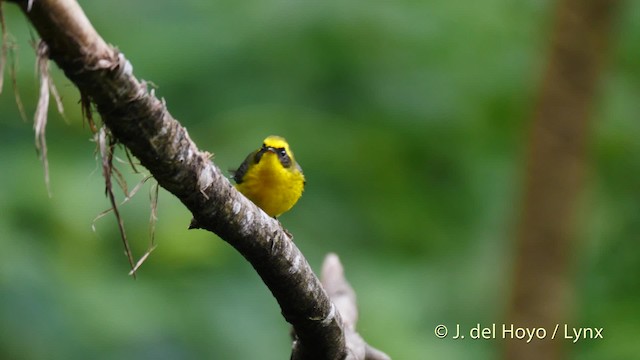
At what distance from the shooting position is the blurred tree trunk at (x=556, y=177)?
371 centimetres

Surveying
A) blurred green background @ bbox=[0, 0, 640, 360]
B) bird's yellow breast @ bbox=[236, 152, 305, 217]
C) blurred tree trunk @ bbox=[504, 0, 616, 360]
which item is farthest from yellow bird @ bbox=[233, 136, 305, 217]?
blurred tree trunk @ bbox=[504, 0, 616, 360]

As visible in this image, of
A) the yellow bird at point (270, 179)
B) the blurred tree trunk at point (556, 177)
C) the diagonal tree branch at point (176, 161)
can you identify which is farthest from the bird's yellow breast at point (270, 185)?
the blurred tree trunk at point (556, 177)

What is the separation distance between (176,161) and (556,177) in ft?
4.77

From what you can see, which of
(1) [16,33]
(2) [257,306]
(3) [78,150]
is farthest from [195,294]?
(1) [16,33]

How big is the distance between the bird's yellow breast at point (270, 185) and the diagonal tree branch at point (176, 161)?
1099mm

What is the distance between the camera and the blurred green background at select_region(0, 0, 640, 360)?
18.9ft

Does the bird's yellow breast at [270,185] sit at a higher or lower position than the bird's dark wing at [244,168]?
lower

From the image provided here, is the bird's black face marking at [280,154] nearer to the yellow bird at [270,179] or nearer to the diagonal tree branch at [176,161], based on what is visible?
the yellow bird at [270,179]

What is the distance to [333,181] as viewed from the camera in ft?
22.0

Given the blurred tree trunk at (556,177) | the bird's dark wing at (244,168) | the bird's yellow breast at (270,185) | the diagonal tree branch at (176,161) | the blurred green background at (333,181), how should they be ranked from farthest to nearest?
the blurred green background at (333,181)
the bird's dark wing at (244,168)
the bird's yellow breast at (270,185)
the blurred tree trunk at (556,177)
the diagonal tree branch at (176,161)

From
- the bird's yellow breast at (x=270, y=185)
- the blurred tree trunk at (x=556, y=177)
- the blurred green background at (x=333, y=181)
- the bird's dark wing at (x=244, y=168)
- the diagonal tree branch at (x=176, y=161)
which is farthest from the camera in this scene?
the blurred green background at (x=333, y=181)

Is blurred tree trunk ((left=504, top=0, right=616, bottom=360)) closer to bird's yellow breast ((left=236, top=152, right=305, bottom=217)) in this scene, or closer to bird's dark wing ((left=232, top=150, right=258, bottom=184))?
bird's yellow breast ((left=236, top=152, right=305, bottom=217))

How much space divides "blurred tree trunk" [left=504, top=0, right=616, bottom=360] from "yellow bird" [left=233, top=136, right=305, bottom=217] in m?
1.56

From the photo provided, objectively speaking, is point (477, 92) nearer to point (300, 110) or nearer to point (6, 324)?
point (300, 110)
